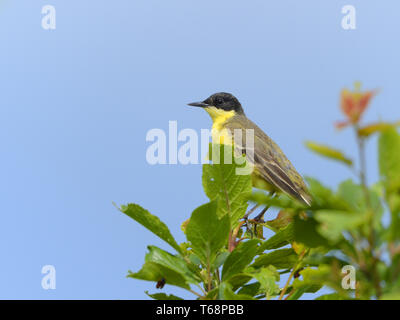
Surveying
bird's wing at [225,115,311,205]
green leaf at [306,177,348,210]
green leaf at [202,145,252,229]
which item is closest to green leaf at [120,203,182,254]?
green leaf at [202,145,252,229]

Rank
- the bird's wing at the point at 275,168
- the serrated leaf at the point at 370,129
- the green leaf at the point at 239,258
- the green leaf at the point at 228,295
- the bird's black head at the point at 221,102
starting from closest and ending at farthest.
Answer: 1. the serrated leaf at the point at 370,129
2. the green leaf at the point at 228,295
3. the green leaf at the point at 239,258
4. the bird's wing at the point at 275,168
5. the bird's black head at the point at 221,102

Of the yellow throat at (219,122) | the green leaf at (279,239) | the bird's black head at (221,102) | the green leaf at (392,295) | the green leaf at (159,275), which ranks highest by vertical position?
the bird's black head at (221,102)

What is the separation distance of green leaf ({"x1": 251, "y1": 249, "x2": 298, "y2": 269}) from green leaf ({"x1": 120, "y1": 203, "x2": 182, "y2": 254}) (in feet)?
1.41

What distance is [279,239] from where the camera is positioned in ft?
8.66

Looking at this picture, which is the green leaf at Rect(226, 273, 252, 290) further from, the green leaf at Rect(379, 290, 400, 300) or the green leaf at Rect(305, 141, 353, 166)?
the green leaf at Rect(305, 141, 353, 166)

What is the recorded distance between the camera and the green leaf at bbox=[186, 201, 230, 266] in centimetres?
220

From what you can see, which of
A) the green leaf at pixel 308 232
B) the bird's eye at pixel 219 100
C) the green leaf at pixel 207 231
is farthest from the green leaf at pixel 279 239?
the bird's eye at pixel 219 100

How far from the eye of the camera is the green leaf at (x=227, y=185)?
96.0 inches

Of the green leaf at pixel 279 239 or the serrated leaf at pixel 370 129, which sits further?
the green leaf at pixel 279 239

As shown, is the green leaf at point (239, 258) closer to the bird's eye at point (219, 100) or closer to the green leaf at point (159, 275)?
the green leaf at point (159, 275)

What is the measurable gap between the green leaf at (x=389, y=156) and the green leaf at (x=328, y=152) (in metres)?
0.19
